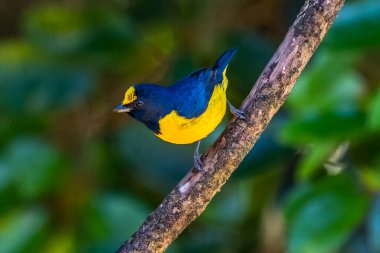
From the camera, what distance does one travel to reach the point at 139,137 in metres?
3.47

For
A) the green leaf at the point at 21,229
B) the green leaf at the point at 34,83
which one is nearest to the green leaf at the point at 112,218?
the green leaf at the point at 21,229

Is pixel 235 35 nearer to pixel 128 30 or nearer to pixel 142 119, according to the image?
pixel 128 30

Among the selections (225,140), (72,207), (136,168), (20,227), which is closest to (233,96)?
(136,168)

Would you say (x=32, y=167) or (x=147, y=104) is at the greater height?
(x=32, y=167)

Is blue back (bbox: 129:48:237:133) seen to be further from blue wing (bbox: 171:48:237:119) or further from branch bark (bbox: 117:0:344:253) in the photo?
branch bark (bbox: 117:0:344:253)

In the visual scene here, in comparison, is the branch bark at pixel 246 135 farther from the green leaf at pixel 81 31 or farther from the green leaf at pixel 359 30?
the green leaf at pixel 81 31

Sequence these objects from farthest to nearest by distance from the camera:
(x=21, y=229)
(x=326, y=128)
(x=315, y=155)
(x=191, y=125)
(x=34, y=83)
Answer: (x=34, y=83) → (x=21, y=229) → (x=315, y=155) → (x=326, y=128) → (x=191, y=125)

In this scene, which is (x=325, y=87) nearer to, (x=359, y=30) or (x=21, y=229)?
(x=359, y=30)

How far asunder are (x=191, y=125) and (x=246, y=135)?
0.40 meters

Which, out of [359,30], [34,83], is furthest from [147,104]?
[34,83]

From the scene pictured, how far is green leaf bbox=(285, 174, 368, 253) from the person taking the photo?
271 cm

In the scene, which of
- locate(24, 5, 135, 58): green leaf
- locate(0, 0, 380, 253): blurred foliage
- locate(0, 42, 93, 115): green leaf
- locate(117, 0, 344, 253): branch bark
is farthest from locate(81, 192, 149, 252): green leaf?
locate(117, 0, 344, 253): branch bark

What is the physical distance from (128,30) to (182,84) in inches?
41.6

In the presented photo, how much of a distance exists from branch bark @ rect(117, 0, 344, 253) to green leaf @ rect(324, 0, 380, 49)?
573 millimetres
